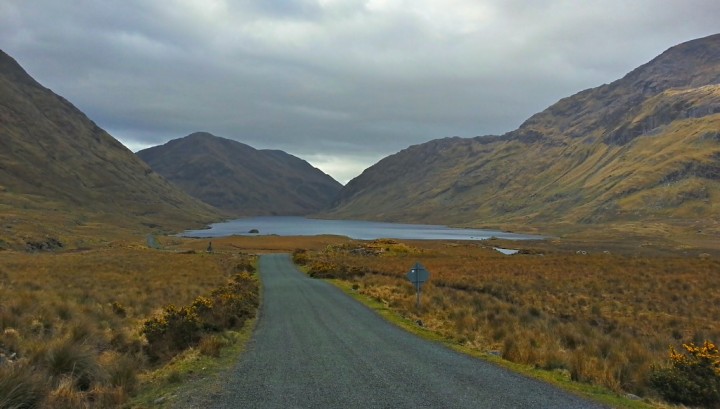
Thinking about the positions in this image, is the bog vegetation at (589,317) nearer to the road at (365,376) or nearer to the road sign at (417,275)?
the road sign at (417,275)

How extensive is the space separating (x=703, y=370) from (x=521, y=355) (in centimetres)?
380

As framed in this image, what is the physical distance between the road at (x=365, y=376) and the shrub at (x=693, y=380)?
2581mm

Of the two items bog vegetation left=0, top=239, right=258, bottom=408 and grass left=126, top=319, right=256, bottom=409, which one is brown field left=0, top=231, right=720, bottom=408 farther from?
grass left=126, top=319, right=256, bottom=409

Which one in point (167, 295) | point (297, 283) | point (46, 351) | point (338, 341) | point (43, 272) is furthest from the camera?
point (297, 283)

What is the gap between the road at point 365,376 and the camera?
345 inches

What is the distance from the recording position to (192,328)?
15.0m

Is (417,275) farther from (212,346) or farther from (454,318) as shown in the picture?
(212,346)

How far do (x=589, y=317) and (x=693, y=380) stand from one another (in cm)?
1153

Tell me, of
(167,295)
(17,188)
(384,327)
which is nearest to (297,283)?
(167,295)

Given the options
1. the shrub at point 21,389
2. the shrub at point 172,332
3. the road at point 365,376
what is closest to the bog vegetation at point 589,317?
the road at point 365,376

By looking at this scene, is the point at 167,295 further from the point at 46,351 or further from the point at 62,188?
the point at 62,188

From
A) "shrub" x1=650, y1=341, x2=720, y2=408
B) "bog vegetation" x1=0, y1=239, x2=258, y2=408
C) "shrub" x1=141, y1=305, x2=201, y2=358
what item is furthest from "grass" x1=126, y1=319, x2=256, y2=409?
"shrub" x1=650, y1=341, x2=720, y2=408

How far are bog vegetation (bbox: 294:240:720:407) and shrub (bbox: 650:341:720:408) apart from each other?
2cm

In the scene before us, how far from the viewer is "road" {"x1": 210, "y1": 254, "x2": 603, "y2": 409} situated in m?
8.77
